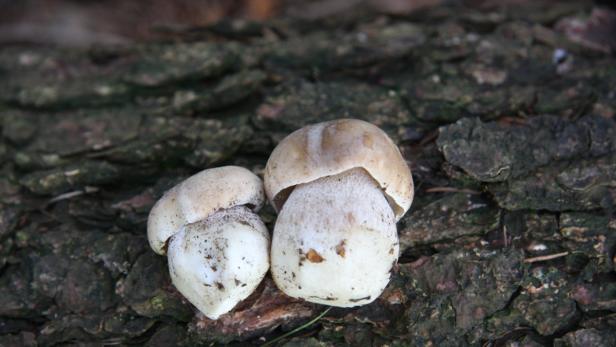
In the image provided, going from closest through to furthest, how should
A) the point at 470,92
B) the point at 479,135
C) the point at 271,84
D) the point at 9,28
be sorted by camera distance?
the point at 479,135 < the point at 470,92 < the point at 271,84 < the point at 9,28

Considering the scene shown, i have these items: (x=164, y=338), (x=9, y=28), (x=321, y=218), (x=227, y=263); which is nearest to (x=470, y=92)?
(x=321, y=218)

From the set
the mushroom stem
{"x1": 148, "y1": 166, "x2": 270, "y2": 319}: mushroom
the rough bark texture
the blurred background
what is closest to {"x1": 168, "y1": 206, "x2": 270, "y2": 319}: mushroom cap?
{"x1": 148, "y1": 166, "x2": 270, "y2": 319}: mushroom

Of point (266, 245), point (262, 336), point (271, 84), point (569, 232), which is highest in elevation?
point (271, 84)

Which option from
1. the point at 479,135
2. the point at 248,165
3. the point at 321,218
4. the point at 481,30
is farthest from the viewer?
the point at 481,30

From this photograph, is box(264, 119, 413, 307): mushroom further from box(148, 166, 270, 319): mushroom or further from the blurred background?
the blurred background

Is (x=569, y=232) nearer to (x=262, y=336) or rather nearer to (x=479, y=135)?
(x=479, y=135)

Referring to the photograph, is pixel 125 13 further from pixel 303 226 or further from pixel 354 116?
pixel 303 226

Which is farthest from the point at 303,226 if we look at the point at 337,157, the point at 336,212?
the point at 337,157
